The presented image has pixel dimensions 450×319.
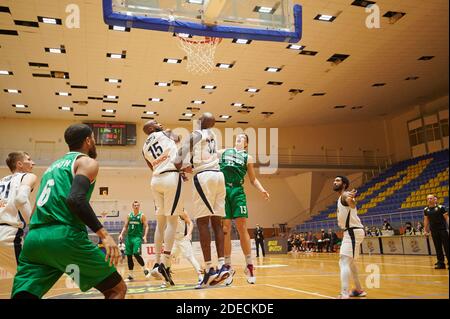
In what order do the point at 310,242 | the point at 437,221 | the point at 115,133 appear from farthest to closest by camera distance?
the point at 115,133 < the point at 310,242 < the point at 437,221

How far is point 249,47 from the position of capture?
14555 millimetres

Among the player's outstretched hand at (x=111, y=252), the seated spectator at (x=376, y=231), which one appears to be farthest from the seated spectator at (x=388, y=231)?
the player's outstretched hand at (x=111, y=252)

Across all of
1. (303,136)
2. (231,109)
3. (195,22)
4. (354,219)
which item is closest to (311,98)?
(231,109)

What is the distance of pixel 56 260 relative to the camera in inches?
96.1

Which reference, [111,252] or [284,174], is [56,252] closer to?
[111,252]

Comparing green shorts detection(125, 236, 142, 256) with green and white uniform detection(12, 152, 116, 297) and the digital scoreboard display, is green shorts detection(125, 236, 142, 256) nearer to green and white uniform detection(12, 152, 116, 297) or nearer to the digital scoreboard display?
green and white uniform detection(12, 152, 116, 297)

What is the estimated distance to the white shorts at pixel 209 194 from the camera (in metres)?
4.70

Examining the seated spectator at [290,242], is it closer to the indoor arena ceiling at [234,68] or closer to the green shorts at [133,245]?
the indoor arena ceiling at [234,68]

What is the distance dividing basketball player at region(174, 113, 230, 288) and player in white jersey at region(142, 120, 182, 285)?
0.19 meters

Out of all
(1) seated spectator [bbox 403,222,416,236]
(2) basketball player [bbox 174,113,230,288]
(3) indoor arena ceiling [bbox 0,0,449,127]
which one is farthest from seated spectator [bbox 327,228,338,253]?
(2) basketball player [bbox 174,113,230,288]

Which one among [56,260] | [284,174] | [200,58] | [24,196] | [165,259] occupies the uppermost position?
[200,58]

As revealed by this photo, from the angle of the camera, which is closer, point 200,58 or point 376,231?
point 200,58

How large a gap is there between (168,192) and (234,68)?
1236cm

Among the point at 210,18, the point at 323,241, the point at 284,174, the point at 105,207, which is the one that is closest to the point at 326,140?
the point at 284,174
